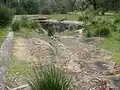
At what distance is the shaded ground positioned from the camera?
834 cm

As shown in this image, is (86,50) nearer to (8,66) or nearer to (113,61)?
(113,61)

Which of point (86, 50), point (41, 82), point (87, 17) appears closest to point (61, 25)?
point (87, 17)

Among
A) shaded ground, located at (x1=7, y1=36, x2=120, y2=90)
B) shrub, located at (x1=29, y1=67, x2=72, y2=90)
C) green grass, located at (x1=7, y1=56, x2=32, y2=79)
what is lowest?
shaded ground, located at (x1=7, y1=36, x2=120, y2=90)

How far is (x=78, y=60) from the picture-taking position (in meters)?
10.9

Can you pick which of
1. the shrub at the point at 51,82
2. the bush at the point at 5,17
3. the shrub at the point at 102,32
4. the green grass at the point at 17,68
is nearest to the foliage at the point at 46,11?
the bush at the point at 5,17

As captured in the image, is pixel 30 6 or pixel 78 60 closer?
pixel 78 60

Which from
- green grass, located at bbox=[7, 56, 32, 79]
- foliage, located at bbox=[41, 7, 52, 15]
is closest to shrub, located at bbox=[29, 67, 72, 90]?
green grass, located at bbox=[7, 56, 32, 79]

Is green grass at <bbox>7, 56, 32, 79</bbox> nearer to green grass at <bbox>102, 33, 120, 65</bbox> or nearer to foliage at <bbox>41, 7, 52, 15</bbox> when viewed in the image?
green grass at <bbox>102, 33, 120, 65</bbox>

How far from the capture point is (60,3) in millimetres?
48531

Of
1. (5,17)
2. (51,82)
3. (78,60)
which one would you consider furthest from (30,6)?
(51,82)

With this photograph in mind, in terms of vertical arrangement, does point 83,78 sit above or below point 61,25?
above

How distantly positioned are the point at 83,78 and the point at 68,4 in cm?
4222

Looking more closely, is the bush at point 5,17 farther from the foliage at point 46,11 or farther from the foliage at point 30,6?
the foliage at point 46,11

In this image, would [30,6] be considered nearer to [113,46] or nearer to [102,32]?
[102,32]
